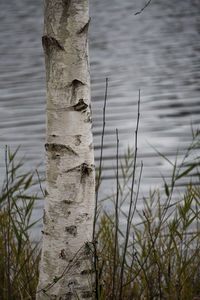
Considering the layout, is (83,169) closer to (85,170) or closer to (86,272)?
(85,170)

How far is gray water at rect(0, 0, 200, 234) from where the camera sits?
5684 mm

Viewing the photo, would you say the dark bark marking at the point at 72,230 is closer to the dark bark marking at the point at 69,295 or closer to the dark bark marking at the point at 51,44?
the dark bark marking at the point at 69,295

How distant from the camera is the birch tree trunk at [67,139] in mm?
1811

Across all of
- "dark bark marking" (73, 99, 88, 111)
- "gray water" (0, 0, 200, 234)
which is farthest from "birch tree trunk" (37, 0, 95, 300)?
"gray water" (0, 0, 200, 234)

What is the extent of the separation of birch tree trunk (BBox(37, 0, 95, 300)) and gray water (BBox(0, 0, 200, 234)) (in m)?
1.27

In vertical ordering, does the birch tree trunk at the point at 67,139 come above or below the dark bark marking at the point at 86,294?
above

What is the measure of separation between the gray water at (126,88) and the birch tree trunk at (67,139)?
4.16 feet

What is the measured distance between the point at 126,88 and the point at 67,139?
6.61 meters

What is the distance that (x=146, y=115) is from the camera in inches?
269

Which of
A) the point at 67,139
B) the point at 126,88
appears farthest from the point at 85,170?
the point at 126,88

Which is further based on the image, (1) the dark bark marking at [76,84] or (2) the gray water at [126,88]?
(2) the gray water at [126,88]

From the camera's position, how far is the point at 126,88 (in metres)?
8.35

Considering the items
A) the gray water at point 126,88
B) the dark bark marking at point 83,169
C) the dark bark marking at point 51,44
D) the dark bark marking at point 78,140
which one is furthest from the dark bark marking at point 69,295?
the gray water at point 126,88

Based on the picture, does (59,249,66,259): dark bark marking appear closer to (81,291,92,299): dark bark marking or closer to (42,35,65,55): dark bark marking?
(81,291,92,299): dark bark marking
